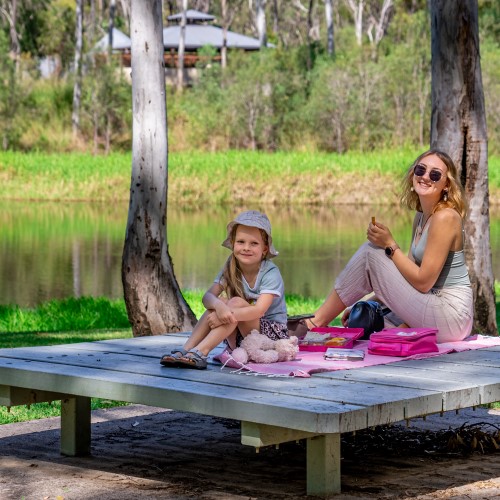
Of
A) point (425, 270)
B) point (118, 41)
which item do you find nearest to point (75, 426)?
point (425, 270)

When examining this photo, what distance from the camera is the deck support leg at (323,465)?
15.6 ft

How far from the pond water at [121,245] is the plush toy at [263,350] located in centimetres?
1262

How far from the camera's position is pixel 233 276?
5746mm

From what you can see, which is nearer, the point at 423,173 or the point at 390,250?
the point at 390,250

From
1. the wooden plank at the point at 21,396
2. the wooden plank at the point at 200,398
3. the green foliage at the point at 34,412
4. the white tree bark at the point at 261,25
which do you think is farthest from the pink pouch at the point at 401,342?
the white tree bark at the point at 261,25

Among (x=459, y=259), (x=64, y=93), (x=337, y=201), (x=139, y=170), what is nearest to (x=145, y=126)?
(x=139, y=170)

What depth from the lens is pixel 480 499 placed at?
4828 mm

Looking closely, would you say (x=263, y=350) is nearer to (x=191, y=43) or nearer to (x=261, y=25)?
(x=261, y=25)

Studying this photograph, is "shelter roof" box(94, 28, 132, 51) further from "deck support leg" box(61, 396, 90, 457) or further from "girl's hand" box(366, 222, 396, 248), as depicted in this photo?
"deck support leg" box(61, 396, 90, 457)

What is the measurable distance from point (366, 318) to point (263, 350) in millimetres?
937

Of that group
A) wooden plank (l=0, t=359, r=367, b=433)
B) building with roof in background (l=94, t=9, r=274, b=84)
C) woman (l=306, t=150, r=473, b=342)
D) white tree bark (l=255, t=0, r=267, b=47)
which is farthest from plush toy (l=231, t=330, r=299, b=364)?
building with roof in background (l=94, t=9, r=274, b=84)

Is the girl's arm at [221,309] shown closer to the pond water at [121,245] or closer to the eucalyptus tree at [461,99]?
the eucalyptus tree at [461,99]

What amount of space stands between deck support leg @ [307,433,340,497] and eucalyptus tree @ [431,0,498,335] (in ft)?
16.2

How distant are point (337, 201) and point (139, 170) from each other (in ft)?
85.3
